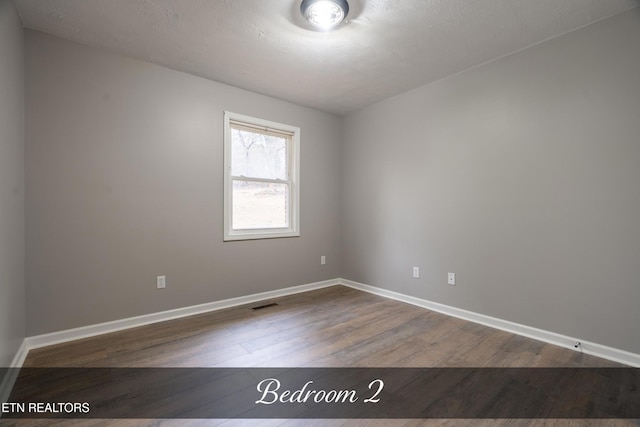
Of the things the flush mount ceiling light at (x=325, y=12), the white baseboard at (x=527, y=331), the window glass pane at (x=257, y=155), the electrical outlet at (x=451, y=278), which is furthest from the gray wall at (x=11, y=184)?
the electrical outlet at (x=451, y=278)

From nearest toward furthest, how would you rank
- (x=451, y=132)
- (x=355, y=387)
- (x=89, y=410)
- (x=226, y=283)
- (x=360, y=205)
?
(x=89, y=410)
(x=355, y=387)
(x=451, y=132)
(x=226, y=283)
(x=360, y=205)

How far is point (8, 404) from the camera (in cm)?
164

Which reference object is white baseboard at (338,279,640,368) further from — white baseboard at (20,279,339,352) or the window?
the window

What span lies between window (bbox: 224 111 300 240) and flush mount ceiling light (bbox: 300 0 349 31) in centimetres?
159

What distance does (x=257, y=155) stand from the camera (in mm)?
3676

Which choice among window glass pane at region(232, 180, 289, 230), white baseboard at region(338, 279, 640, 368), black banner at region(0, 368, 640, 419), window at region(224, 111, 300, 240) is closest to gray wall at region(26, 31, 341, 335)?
window at region(224, 111, 300, 240)

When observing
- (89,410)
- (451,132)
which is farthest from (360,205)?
(89,410)

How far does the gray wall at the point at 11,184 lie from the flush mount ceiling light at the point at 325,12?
1887mm

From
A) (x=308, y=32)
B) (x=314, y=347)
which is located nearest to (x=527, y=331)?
(x=314, y=347)

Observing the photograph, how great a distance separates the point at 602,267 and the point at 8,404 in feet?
13.2

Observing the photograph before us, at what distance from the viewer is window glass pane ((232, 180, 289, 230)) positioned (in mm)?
3510

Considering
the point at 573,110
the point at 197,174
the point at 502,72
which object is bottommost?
the point at 197,174

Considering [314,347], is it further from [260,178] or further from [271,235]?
[260,178]

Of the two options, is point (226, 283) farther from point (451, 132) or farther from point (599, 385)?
point (599, 385)
